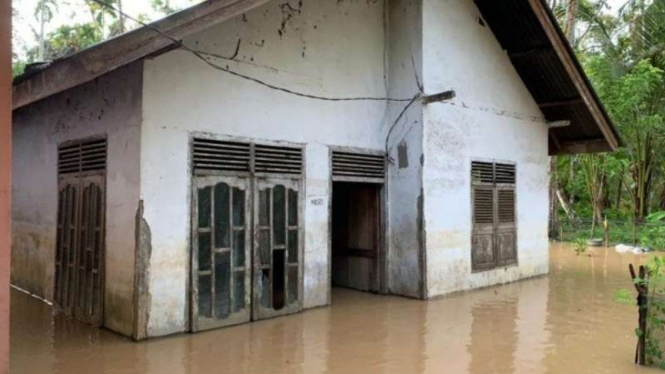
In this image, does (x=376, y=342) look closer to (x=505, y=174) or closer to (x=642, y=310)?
(x=642, y=310)

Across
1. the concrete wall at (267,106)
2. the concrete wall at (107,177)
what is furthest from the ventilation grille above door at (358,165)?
the concrete wall at (107,177)

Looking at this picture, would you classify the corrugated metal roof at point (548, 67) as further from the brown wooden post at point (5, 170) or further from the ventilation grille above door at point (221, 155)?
the brown wooden post at point (5, 170)

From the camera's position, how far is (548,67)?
10.1 metres

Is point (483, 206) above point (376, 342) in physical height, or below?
above

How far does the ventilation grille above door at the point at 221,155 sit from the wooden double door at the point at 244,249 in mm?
136

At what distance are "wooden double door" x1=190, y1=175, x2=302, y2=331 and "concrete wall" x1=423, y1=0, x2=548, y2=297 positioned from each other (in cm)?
235

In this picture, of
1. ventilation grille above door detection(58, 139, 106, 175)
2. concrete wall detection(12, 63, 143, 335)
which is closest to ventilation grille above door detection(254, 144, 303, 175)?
concrete wall detection(12, 63, 143, 335)

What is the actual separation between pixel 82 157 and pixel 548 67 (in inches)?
319

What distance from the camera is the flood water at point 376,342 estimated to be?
5215 mm

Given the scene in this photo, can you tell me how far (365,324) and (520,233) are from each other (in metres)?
4.95

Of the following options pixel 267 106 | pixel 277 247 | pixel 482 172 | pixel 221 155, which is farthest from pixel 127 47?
pixel 482 172

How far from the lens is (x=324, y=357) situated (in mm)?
5516

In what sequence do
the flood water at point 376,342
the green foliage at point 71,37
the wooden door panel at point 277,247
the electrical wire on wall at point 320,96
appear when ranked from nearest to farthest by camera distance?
the flood water at point 376,342 < the electrical wire on wall at point 320,96 < the wooden door panel at point 277,247 < the green foliage at point 71,37

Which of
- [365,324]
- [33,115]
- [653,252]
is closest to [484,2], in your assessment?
[365,324]
